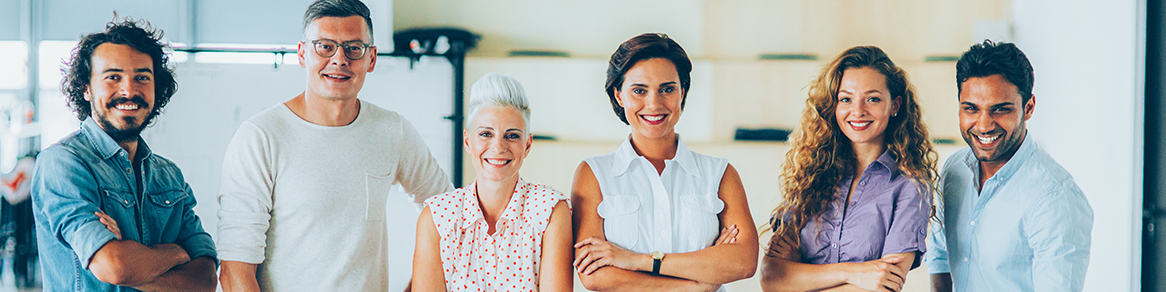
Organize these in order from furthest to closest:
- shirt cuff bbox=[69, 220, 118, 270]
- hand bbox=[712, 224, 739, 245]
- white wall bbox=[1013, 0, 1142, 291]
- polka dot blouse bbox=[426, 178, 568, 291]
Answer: white wall bbox=[1013, 0, 1142, 291] → hand bbox=[712, 224, 739, 245] → polka dot blouse bbox=[426, 178, 568, 291] → shirt cuff bbox=[69, 220, 118, 270]

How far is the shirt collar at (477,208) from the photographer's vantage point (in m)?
1.98

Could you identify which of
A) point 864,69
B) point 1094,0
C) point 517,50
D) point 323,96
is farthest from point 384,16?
point 1094,0

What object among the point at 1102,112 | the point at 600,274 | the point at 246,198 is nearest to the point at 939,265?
the point at 600,274

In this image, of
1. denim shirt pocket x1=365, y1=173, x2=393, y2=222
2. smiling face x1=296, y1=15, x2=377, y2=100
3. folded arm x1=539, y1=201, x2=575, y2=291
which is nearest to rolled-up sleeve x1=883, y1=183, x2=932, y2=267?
folded arm x1=539, y1=201, x2=575, y2=291

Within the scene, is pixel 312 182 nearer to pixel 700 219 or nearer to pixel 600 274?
pixel 600 274

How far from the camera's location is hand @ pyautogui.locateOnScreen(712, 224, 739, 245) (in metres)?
2.08

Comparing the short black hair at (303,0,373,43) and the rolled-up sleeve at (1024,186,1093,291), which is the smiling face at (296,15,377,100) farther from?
the rolled-up sleeve at (1024,186,1093,291)

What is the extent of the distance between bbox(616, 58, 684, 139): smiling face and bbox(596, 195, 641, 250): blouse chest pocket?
24 cm

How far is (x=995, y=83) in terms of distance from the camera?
229 cm

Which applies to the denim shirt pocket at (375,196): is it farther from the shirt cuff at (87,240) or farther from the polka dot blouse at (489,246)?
the shirt cuff at (87,240)

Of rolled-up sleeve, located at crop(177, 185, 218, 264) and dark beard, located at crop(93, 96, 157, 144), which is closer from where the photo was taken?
dark beard, located at crop(93, 96, 157, 144)

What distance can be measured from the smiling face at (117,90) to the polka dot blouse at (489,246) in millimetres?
944

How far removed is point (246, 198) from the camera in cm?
209

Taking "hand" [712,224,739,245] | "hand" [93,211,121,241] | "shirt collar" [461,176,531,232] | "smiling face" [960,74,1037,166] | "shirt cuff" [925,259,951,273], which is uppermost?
"smiling face" [960,74,1037,166]
